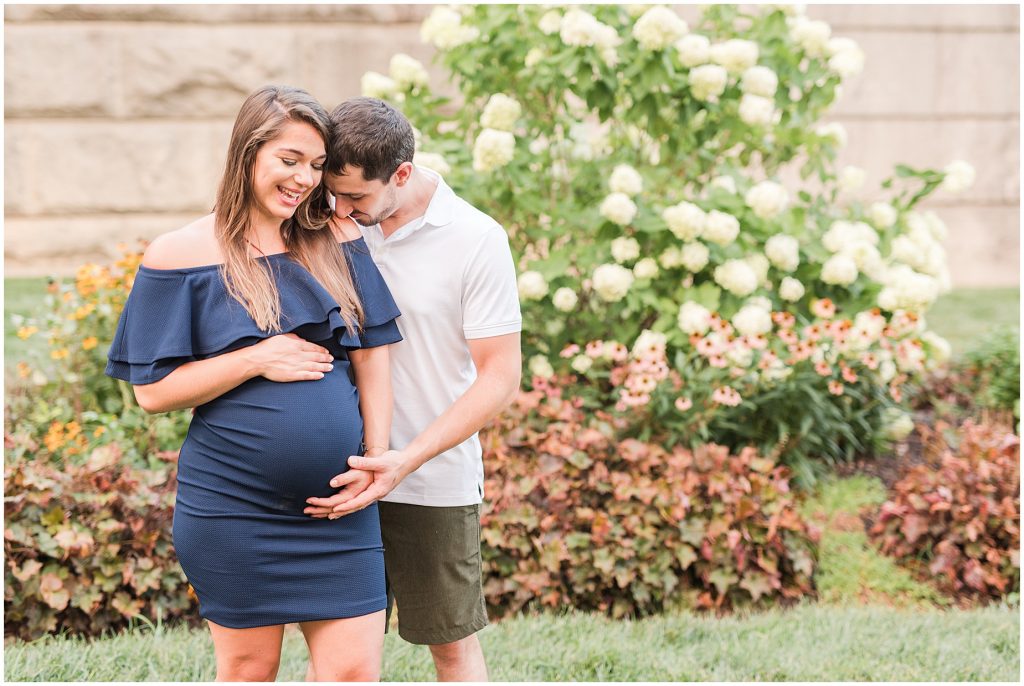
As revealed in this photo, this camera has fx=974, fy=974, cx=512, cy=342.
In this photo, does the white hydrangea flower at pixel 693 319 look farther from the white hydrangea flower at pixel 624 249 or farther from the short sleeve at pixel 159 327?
the short sleeve at pixel 159 327

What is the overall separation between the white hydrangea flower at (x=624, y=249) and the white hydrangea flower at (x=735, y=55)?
0.94 m

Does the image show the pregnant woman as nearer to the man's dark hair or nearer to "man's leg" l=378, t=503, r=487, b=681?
the man's dark hair

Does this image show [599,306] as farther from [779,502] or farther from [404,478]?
[404,478]

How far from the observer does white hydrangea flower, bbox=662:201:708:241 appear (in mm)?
4391

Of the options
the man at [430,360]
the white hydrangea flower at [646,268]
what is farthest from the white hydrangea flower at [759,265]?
the man at [430,360]

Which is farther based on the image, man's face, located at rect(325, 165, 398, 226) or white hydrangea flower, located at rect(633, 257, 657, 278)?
white hydrangea flower, located at rect(633, 257, 657, 278)

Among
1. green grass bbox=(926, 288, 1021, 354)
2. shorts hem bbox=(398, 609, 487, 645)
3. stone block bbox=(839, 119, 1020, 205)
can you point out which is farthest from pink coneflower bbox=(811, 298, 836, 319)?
stone block bbox=(839, 119, 1020, 205)

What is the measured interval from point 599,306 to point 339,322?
9.36 feet

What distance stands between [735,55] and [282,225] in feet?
9.58

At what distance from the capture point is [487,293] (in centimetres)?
235

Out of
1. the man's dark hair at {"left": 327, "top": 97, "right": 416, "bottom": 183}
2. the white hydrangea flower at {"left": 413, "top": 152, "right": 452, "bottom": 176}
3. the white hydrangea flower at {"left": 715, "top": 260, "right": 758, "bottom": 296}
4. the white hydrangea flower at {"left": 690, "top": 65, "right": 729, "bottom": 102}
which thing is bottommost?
the white hydrangea flower at {"left": 715, "top": 260, "right": 758, "bottom": 296}

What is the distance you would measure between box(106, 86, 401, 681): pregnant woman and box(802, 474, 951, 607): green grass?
249 cm

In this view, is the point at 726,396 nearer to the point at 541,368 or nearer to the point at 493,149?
the point at 541,368

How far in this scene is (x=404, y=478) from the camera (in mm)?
2430
